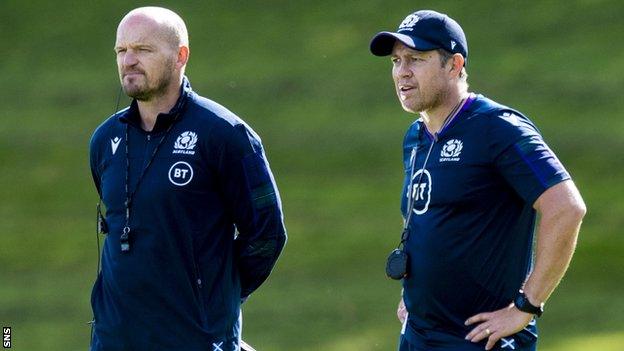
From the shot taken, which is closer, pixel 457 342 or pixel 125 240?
pixel 457 342

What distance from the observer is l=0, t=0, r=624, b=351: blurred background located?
13.0 meters

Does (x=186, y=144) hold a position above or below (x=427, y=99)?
below

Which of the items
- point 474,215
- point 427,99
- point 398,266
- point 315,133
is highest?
point 315,133

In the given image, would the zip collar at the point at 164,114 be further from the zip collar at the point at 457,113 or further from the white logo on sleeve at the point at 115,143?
the zip collar at the point at 457,113

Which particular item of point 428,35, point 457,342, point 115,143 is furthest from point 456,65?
point 115,143

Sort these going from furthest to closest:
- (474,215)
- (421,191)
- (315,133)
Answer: (315,133)
(421,191)
(474,215)

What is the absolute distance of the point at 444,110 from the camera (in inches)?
235

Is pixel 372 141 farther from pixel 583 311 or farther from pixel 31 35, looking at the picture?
pixel 31 35

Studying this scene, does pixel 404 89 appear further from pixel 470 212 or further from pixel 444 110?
pixel 470 212

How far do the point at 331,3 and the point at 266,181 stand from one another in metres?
15.1

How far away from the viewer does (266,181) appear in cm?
614

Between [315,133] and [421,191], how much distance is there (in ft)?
37.4

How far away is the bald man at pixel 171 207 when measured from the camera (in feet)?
19.6

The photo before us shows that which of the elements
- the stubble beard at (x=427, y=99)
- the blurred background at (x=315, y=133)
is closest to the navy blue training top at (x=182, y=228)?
the stubble beard at (x=427, y=99)
